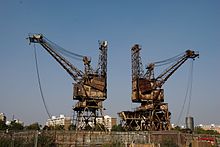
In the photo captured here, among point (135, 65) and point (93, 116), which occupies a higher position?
point (135, 65)

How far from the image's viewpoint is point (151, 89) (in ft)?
187

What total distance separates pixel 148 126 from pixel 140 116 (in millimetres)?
3476

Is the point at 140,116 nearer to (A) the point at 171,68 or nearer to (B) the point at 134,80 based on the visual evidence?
(B) the point at 134,80

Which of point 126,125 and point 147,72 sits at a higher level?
point 147,72

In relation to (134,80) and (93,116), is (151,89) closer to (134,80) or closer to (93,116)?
(134,80)

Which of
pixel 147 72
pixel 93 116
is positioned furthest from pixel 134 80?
pixel 93 116

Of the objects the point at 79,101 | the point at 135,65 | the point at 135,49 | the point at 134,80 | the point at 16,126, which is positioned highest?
the point at 135,49

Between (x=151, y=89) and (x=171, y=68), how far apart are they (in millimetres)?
6596

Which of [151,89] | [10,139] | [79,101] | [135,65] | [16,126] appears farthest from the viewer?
[16,126]

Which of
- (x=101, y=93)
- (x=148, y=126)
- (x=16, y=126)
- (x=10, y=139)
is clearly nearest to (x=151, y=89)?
(x=148, y=126)

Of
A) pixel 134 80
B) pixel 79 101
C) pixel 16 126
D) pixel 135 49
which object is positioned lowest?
pixel 16 126

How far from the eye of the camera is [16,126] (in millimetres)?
86438

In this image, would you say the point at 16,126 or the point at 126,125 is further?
the point at 16,126

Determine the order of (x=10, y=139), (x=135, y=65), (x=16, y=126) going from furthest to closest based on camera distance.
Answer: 1. (x=16, y=126)
2. (x=135, y=65)
3. (x=10, y=139)
